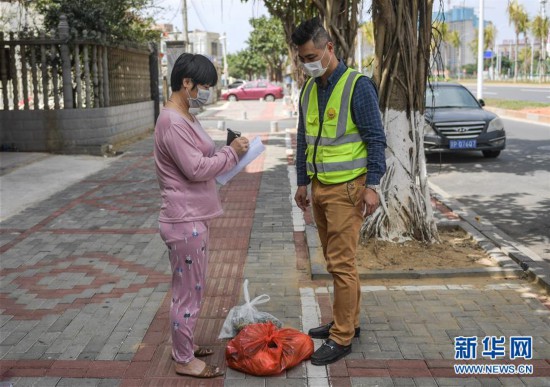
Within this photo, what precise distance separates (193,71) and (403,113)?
3095 mm

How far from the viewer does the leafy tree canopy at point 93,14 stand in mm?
14367

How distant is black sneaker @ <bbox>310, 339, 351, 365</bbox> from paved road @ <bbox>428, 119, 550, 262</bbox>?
10.3 feet

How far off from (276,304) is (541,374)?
1.97 metres

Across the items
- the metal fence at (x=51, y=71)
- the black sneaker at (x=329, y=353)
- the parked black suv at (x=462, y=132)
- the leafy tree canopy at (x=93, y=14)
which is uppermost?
the leafy tree canopy at (x=93, y=14)

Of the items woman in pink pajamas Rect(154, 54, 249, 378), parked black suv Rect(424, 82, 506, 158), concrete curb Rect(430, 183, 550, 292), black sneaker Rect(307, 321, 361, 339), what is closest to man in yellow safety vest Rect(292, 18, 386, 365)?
black sneaker Rect(307, 321, 361, 339)

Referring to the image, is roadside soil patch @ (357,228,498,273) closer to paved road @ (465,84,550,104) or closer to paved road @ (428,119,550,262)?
paved road @ (428,119,550,262)

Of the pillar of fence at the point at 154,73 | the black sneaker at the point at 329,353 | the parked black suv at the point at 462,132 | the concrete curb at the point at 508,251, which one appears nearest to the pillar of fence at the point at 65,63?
the pillar of fence at the point at 154,73

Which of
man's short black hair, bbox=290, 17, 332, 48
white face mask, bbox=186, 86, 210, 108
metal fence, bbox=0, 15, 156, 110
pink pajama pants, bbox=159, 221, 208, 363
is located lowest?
pink pajama pants, bbox=159, 221, 208, 363

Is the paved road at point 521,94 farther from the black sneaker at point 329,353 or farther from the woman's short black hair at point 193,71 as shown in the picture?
the woman's short black hair at point 193,71

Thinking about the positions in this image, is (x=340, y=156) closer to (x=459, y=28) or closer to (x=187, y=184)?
(x=187, y=184)

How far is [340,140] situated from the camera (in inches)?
151

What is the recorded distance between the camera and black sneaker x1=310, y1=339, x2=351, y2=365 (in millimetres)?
3883

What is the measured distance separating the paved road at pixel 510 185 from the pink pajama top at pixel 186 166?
397cm

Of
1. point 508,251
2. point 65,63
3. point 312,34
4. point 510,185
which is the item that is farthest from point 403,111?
point 65,63
